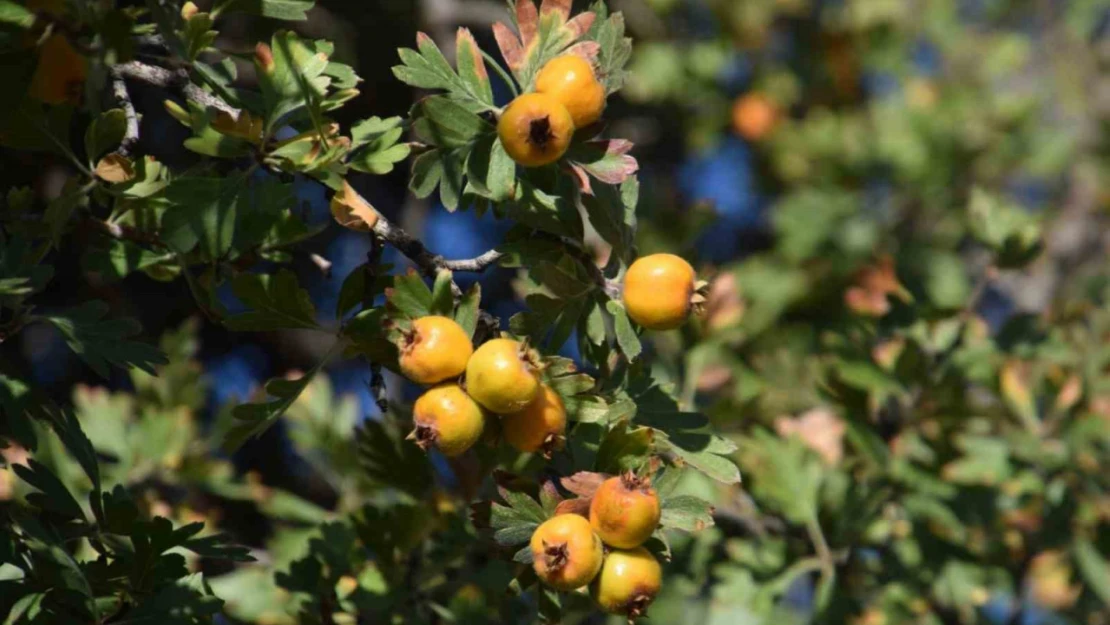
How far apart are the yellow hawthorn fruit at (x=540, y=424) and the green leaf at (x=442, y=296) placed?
5.2 inches

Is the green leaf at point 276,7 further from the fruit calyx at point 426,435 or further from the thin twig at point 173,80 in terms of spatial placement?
the fruit calyx at point 426,435

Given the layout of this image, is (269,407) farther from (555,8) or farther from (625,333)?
(555,8)

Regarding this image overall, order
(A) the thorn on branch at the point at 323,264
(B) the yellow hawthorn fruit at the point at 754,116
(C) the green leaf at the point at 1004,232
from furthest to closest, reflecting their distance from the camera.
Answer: (B) the yellow hawthorn fruit at the point at 754,116 → (C) the green leaf at the point at 1004,232 → (A) the thorn on branch at the point at 323,264

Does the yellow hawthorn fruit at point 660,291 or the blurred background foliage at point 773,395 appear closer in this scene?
the yellow hawthorn fruit at point 660,291

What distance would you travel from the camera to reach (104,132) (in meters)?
1.19

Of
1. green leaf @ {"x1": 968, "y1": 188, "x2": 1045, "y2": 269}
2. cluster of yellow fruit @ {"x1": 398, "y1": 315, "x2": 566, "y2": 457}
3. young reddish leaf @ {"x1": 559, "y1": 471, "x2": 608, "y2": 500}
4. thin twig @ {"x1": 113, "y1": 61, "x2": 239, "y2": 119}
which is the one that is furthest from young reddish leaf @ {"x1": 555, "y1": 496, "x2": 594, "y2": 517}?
green leaf @ {"x1": 968, "y1": 188, "x2": 1045, "y2": 269}

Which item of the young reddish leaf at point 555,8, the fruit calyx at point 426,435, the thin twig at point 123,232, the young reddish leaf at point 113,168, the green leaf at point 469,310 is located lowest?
the fruit calyx at point 426,435

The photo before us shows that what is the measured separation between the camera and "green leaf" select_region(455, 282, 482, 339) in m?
1.19

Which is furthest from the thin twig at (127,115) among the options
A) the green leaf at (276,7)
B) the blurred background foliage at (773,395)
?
the blurred background foliage at (773,395)

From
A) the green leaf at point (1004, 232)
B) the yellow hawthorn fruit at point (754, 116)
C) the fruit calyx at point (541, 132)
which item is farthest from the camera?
the yellow hawthorn fruit at point (754, 116)

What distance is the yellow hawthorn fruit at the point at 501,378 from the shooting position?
1114mm

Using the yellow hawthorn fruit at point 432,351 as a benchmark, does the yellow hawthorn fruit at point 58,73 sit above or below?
above

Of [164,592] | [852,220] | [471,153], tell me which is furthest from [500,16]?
[164,592]

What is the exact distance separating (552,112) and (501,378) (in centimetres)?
29
